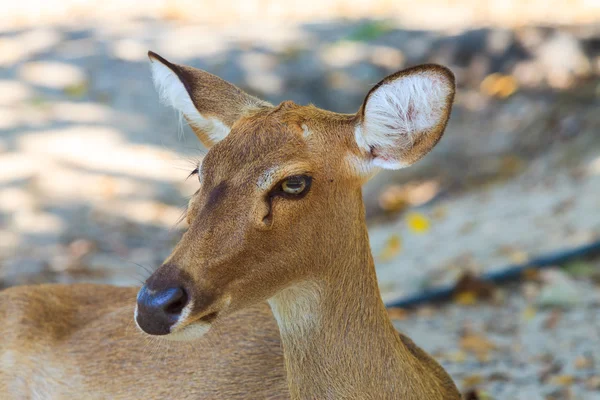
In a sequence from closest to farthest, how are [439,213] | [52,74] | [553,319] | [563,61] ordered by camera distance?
[553,319] < [439,213] < [563,61] < [52,74]

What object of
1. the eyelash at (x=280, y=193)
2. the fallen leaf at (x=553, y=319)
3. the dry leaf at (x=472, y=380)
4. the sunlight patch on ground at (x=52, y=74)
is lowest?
the eyelash at (x=280, y=193)

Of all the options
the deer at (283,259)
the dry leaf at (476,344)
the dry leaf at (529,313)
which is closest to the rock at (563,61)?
the dry leaf at (529,313)

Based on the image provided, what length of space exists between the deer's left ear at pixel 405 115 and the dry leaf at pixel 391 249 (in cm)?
412

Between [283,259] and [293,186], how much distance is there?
250mm

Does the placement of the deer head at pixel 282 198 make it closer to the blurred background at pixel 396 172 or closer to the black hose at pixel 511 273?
the blurred background at pixel 396 172

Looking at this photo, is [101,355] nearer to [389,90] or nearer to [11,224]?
[389,90]

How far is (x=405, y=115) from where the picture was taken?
297cm

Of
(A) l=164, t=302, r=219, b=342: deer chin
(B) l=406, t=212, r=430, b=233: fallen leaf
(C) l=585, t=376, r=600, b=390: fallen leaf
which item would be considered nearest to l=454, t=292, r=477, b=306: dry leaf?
(C) l=585, t=376, r=600, b=390: fallen leaf

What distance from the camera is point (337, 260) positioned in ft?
10.1

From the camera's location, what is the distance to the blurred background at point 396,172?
5.73 meters

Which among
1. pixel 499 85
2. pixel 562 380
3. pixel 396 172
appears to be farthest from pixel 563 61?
pixel 562 380

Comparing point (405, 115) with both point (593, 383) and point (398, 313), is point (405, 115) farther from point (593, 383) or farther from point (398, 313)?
point (398, 313)

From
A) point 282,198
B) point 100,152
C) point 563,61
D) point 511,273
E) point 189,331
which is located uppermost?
point 563,61

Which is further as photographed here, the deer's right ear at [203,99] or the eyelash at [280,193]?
the deer's right ear at [203,99]
